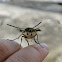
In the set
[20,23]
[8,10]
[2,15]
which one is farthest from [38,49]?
[8,10]

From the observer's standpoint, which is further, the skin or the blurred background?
the blurred background

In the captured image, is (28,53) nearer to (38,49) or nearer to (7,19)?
(38,49)

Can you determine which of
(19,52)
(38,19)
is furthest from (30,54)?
(38,19)

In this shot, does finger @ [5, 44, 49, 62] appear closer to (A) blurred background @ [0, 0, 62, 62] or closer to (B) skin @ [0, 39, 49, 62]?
(B) skin @ [0, 39, 49, 62]

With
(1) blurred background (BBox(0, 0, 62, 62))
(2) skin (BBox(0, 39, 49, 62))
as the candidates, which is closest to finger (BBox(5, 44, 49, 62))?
(2) skin (BBox(0, 39, 49, 62))

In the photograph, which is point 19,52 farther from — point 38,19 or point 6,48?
point 38,19
